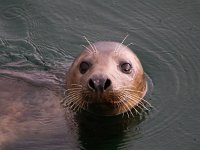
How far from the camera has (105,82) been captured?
25.0 ft

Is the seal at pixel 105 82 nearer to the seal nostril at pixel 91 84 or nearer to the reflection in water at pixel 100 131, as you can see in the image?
the seal nostril at pixel 91 84

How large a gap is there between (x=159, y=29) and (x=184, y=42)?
0.50 meters

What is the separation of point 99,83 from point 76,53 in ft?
10.3

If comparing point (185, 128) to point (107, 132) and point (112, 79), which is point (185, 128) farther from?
point (112, 79)

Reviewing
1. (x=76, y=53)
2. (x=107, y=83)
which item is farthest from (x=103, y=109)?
(x=76, y=53)

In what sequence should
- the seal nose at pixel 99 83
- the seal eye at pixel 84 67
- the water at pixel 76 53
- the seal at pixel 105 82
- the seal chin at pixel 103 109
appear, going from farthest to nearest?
the water at pixel 76 53 < the seal eye at pixel 84 67 < the seal chin at pixel 103 109 < the seal at pixel 105 82 < the seal nose at pixel 99 83

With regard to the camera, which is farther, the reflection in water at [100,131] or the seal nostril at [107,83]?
the reflection in water at [100,131]

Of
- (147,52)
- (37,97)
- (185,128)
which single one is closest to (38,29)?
(147,52)

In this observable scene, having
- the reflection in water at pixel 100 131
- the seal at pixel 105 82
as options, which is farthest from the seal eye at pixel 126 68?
the reflection in water at pixel 100 131

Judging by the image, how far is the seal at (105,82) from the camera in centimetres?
773

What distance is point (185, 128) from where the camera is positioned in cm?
909

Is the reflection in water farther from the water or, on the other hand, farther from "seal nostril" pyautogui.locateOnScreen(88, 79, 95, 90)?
"seal nostril" pyautogui.locateOnScreen(88, 79, 95, 90)

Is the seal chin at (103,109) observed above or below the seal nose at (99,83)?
below

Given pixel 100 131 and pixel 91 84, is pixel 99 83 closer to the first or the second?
pixel 91 84
